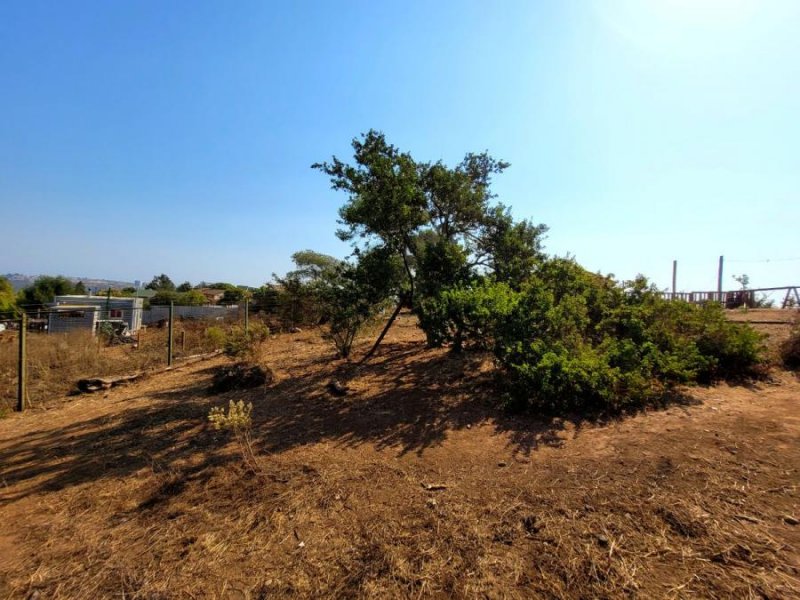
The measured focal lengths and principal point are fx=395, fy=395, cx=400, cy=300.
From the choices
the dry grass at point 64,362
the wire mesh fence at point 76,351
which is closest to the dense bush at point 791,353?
the wire mesh fence at point 76,351

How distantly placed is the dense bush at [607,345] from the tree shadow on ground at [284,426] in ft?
1.16

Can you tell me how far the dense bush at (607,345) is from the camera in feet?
14.5

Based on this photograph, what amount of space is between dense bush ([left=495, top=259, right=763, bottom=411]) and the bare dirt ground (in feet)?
1.12

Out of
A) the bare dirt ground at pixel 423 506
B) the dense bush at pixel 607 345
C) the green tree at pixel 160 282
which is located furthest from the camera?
the green tree at pixel 160 282

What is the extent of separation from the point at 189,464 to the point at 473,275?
17.1 ft

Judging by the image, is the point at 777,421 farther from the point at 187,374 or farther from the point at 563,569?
the point at 187,374

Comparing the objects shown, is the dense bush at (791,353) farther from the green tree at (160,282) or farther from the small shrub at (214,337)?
the green tree at (160,282)

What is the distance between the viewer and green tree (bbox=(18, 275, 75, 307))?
36.0 m

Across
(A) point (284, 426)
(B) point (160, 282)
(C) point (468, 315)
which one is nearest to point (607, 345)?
(C) point (468, 315)

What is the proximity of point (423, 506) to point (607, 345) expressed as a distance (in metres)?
3.57

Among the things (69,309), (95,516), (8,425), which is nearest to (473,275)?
(95,516)

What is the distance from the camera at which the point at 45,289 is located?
3750 cm

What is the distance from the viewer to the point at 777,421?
12.5ft

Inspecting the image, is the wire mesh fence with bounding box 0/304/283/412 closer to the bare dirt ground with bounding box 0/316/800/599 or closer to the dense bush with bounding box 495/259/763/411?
the bare dirt ground with bounding box 0/316/800/599
